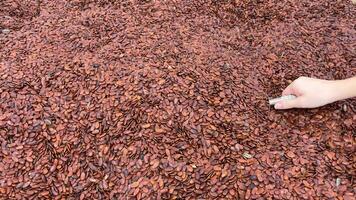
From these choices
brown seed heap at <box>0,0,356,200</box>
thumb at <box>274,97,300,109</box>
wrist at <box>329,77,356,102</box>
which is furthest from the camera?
thumb at <box>274,97,300,109</box>

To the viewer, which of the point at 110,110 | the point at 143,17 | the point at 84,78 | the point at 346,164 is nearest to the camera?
the point at 346,164

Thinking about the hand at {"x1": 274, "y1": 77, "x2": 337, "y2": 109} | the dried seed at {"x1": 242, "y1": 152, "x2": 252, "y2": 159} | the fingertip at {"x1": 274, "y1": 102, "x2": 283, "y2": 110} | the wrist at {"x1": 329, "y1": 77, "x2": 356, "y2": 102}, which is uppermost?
the wrist at {"x1": 329, "y1": 77, "x2": 356, "y2": 102}

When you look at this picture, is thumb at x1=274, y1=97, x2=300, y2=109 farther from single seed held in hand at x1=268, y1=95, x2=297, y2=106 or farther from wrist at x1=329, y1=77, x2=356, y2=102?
wrist at x1=329, y1=77, x2=356, y2=102

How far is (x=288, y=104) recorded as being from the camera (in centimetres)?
244

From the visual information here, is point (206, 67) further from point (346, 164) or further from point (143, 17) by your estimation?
point (346, 164)

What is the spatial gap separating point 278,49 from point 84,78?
1.44 meters

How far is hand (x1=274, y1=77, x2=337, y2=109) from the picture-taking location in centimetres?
235

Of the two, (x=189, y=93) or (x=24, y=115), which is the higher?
(x=189, y=93)

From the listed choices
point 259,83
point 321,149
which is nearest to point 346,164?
point 321,149

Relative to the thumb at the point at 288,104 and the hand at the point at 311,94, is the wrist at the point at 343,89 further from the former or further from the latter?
the thumb at the point at 288,104

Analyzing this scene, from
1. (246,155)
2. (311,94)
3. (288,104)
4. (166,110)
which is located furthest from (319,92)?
(166,110)

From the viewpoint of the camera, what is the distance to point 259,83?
271 cm

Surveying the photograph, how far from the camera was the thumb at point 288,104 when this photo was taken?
242 centimetres

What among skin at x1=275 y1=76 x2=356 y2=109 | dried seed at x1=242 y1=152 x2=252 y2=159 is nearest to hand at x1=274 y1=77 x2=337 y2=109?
skin at x1=275 y1=76 x2=356 y2=109
